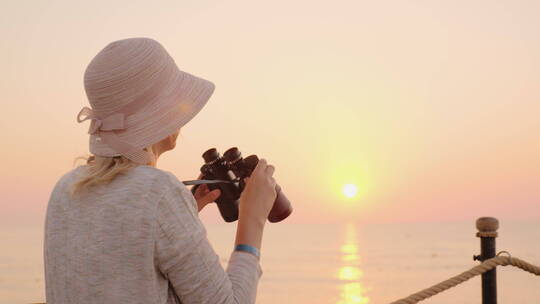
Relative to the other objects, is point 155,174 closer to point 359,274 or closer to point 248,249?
point 248,249

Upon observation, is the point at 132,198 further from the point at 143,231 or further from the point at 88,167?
the point at 88,167

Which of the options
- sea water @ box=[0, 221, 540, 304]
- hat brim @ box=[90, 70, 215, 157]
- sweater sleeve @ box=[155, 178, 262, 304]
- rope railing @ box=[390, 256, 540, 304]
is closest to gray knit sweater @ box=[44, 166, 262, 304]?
sweater sleeve @ box=[155, 178, 262, 304]

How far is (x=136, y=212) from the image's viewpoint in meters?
1.51

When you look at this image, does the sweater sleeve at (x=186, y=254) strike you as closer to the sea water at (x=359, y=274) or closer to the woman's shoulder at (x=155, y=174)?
the woman's shoulder at (x=155, y=174)

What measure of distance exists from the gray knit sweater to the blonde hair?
0.05ft

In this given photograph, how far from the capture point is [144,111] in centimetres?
165

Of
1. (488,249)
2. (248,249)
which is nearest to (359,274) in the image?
(488,249)

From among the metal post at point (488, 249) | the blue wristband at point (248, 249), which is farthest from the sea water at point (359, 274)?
the blue wristband at point (248, 249)

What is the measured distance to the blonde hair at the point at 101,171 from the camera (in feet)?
5.17

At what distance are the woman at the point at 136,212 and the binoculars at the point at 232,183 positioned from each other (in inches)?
21.0

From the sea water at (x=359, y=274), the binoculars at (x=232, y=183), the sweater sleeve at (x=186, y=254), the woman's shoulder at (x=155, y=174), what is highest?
the sea water at (x=359, y=274)

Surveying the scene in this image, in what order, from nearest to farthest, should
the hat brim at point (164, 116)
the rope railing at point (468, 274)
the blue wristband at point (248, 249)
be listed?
the hat brim at point (164, 116) → the blue wristband at point (248, 249) → the rope railing at point (468, 274)

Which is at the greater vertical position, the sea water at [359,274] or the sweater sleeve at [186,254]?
the sea water at [359,274]

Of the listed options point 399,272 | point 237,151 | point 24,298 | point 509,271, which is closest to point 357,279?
point 399,272
